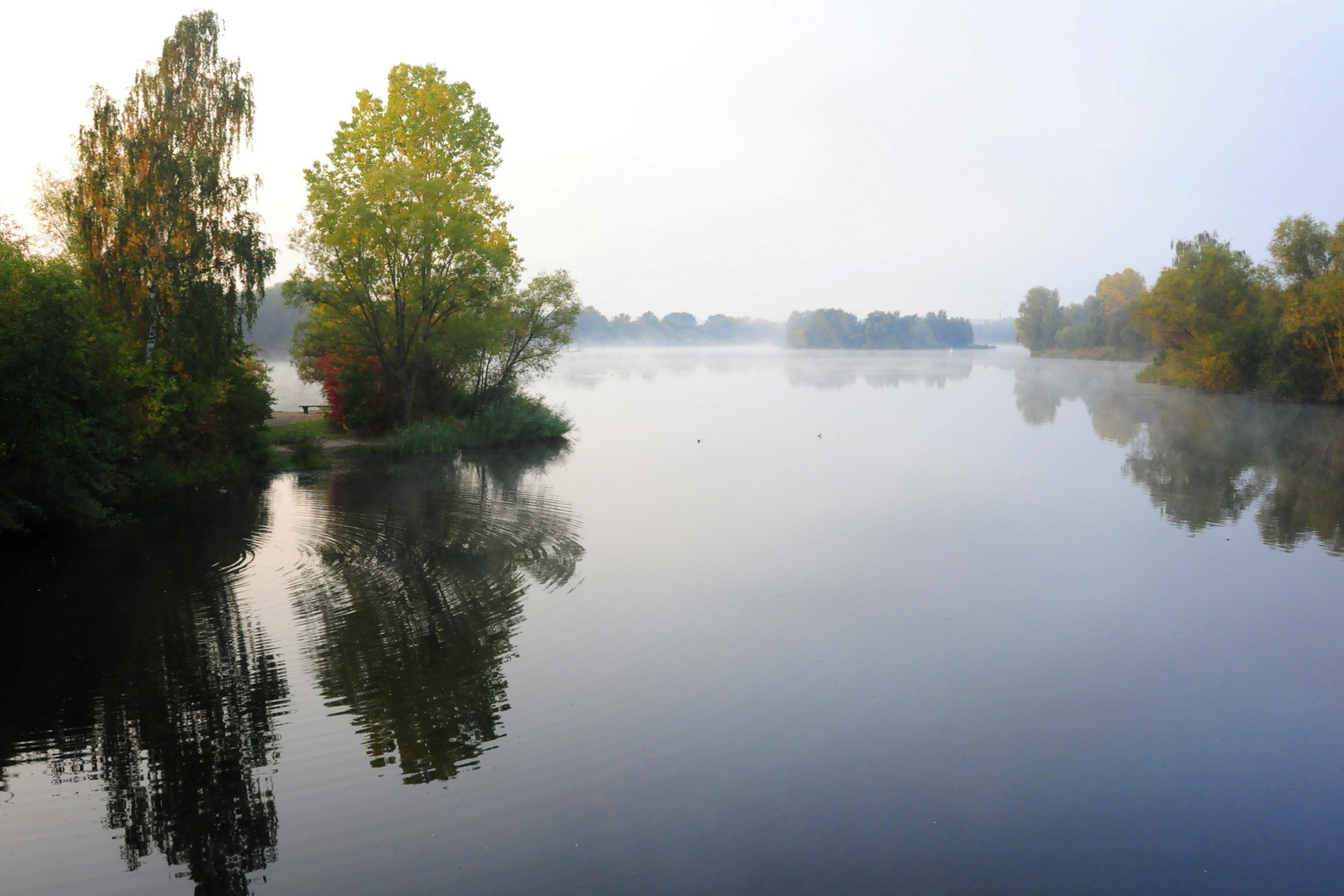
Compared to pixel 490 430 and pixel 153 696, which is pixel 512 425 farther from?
pixel 153 696

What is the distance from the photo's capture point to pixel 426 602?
12062 millimetres

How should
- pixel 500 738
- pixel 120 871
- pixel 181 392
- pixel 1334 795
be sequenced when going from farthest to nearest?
pixel 181 392 < pixel 500 738 < pixel 1334 795 < pixel 120 871

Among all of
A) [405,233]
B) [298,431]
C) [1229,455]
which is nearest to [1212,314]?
[1229,455]

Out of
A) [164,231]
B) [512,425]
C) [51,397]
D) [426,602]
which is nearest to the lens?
[426,602]

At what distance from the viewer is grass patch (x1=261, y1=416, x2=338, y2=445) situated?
27.9m

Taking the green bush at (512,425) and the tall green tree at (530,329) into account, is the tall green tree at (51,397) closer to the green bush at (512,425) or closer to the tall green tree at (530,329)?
the green bush at (512,425)

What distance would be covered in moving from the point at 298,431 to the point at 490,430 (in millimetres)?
6866

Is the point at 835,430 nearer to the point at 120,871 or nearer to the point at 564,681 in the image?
the point at 564,681

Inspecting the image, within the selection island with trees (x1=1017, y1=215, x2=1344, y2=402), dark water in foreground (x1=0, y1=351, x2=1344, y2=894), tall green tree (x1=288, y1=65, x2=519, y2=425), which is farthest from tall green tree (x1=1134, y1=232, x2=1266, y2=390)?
tall green tree (x1=288, y1=65, x2=519, y2=425)

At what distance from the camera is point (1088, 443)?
30562 millimetres

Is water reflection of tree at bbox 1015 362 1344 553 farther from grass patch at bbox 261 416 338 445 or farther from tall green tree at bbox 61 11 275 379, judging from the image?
grass patch at bbox 261 416 338 445

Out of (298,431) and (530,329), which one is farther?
(530,329)

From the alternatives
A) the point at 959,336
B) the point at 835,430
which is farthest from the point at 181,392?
the point at 959,336

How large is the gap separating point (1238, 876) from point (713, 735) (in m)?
4.16
